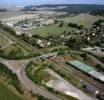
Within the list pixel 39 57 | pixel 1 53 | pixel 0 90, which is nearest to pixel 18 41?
pixel 1 53

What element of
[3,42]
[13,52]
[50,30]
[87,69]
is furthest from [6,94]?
[50,30]

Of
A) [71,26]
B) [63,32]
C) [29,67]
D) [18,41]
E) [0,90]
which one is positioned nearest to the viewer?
[0,90]

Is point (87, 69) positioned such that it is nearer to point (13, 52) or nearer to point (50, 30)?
point (13, 52)

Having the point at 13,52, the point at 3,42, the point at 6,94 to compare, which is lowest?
the point at 3,42

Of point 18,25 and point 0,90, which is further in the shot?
point 18,25

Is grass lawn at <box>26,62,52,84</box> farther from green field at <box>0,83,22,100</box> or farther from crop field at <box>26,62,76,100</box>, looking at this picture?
green field at <box>0,83,22,100</box>

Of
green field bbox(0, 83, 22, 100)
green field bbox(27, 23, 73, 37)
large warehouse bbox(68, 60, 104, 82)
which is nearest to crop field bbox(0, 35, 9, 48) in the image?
green field bbox(27, 23, 73, 37)

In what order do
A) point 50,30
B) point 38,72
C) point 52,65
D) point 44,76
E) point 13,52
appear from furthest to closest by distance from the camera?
point 50,30
point 13,52
point 52,65
point 38,72
point 44,76

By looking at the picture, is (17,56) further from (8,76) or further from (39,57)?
(8,76)
